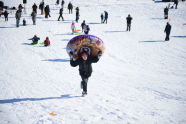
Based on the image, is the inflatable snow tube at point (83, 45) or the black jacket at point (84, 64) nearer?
the black jacket at point (84, 64)

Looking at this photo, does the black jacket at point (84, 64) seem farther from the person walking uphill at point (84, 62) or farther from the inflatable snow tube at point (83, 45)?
the inflatable snow tube at point (83, 45)

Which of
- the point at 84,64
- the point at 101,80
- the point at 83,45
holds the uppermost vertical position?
the point at 83,45

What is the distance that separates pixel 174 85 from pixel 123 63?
3.70 metres

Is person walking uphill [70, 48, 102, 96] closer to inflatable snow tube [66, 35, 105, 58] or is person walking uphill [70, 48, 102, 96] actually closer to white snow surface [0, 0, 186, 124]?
inflatable snow tube [66, 35, 105, 58]

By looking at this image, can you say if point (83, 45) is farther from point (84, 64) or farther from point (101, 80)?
point (101, 80)

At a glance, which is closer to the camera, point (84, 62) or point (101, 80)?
point (84, 62)

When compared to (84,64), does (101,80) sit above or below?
below

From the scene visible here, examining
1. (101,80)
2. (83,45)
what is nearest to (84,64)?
(83,45)

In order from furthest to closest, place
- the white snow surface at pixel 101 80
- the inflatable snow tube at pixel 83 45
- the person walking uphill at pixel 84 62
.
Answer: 1. the inflatable snow tube at pixel 83 45
2. the person walking uphill at pixel 84 62
3. the white snow surface at pixel 101 80

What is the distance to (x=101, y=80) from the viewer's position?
7.95m

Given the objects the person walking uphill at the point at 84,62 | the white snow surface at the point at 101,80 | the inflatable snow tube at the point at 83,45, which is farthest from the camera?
the inflatable snow tube at the point at 83,45

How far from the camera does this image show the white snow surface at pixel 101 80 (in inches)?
196

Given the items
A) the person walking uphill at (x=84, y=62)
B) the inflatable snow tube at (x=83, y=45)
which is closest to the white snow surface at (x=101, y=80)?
the person walking uphill at (x=84, y=62)

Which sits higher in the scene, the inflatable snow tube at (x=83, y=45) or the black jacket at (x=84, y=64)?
the inflatable snow tube at (x=83, y=45)
